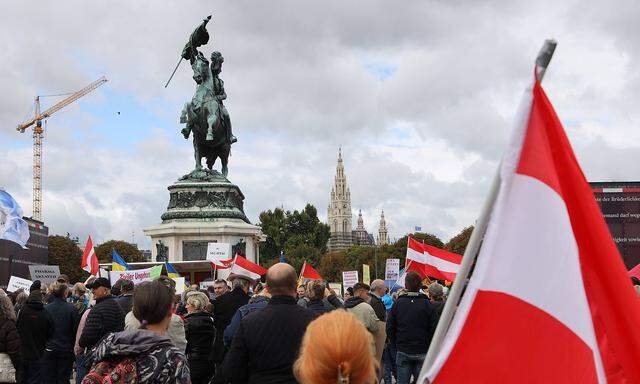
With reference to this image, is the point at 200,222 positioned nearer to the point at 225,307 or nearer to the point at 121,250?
the point at 225,307

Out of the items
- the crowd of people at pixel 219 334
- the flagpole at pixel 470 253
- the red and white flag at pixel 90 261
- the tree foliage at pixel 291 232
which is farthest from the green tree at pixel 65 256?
the flagpole at pixel 470 253

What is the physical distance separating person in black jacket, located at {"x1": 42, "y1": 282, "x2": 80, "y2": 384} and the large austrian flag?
8.27 m

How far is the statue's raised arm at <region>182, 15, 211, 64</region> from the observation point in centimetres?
3075

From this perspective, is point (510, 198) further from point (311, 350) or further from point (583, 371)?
point (311, 350)

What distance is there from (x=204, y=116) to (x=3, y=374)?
2266cm

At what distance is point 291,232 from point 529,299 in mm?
89660

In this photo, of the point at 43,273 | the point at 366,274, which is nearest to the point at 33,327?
the point at 43,273

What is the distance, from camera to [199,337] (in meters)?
9.35

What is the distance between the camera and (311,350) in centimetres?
325

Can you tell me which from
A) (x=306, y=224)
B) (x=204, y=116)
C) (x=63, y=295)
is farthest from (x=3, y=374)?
(x=306, y=224)

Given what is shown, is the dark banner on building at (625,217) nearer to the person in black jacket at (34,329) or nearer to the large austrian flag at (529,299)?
the person in black jacket at (34,329)

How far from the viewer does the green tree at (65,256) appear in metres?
88.4

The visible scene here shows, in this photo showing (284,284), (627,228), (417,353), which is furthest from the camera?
(627,228)

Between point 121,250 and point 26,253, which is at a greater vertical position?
point 121,250
